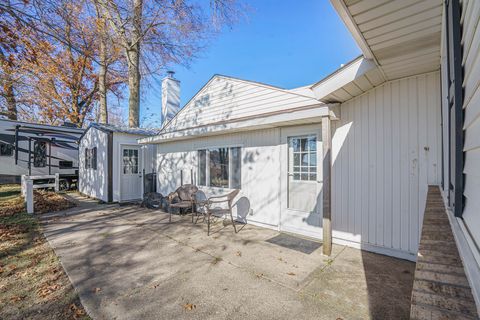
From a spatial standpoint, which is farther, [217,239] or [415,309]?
[217,239]

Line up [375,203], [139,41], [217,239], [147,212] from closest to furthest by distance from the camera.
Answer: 1. [375,203]
2. [217,239]
3. [147,212]
4. [139,41]

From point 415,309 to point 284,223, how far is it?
174 inches

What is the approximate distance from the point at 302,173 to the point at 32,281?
458cm

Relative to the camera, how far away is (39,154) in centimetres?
1170

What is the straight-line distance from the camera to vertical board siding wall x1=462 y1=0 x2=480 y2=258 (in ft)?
2.81

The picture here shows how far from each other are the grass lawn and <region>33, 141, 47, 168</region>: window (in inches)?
315

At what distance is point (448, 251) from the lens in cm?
112

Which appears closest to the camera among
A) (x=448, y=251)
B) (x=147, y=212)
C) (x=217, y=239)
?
(x=448, y=251)

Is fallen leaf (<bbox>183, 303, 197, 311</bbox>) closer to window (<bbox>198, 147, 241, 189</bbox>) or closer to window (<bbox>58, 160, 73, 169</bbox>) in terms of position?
window (<bbox>198, 147, 241, 189</bbox>)

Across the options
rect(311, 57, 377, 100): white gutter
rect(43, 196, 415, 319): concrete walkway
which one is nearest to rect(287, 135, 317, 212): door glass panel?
rect(43, 196, 415, 319): concrete walkway

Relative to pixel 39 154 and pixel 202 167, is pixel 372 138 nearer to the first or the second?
pixel 202 167

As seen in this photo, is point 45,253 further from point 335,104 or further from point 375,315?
point 335,104

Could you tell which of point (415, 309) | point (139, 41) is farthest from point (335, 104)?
point (139, 41)

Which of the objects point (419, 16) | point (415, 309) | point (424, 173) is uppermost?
point (419, 16)
